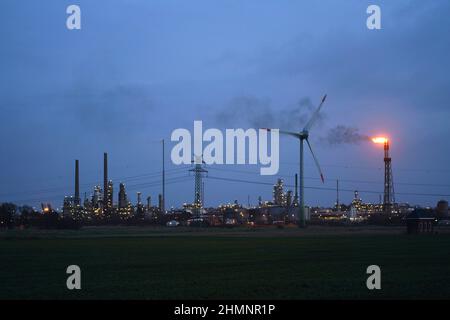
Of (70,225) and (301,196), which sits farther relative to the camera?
(70,225)

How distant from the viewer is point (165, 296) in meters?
24.0

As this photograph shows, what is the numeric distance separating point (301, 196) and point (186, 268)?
8935 centimetres

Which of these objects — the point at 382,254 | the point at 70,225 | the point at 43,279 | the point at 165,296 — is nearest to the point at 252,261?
the point at 382,254

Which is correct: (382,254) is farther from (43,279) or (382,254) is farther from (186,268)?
(43,279)

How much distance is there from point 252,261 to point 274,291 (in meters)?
15.4

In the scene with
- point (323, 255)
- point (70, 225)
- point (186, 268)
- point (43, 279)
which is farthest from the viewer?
point (70, 225)
